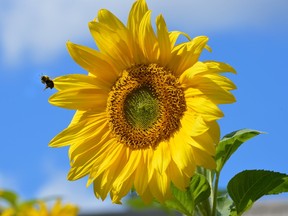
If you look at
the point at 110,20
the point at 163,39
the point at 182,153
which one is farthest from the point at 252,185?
the point at 110,20

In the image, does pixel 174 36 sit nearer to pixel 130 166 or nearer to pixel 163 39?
pixel 163 39

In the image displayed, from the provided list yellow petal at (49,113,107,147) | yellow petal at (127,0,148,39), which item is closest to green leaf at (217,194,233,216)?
yellow petal at (49,113,107,147)

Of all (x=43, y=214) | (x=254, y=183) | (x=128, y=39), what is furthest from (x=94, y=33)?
(x=43, y=214)

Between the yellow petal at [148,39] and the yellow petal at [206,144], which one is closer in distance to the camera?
the yellow petal at [206,144]

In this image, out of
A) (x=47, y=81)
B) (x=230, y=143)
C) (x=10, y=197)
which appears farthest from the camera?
(x=10, y=197)

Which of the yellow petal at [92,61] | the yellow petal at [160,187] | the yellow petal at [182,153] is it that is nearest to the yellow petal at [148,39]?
the yellow petal at [92,61]

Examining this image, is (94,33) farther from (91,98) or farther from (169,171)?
(169,171)

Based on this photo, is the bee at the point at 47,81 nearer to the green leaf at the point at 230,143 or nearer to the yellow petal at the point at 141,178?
the yellow petal at the point at 141,178
